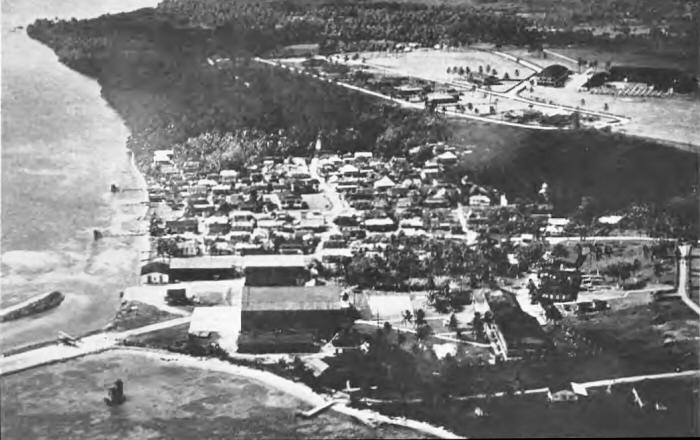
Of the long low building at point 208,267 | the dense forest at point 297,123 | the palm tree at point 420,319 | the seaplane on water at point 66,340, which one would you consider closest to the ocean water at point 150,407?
the seaplane on water at point 66,340

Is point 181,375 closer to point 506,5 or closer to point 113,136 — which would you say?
point 113,136

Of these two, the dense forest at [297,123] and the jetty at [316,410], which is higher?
the dense forest at [297,123]

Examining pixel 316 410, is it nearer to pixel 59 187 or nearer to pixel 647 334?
pixel 647 334

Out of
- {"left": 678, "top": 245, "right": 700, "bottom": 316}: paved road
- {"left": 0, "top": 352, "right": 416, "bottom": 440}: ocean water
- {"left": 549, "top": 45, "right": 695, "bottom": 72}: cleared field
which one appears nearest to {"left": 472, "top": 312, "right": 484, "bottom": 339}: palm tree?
{"left": 0, "top": 352, "right": 416, "bottom": 440}: ocean water

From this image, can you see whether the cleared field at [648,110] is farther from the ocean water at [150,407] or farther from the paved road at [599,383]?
the ocean water at [150,407]

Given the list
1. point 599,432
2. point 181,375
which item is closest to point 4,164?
point 181,375
